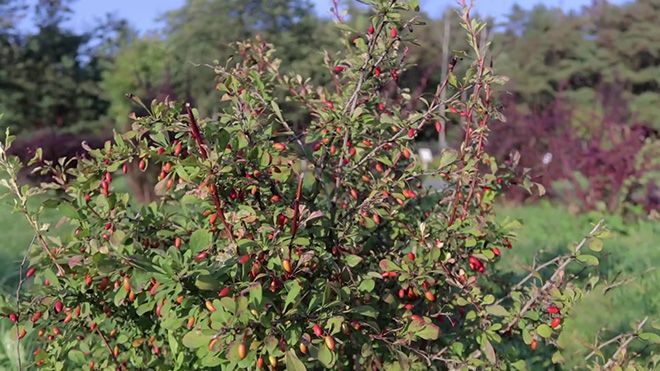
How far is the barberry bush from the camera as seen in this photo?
1.74m

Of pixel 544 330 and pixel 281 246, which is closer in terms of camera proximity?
pixel 281 246

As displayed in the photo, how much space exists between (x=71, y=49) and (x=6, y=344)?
27.4 meters

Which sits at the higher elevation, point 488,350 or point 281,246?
point 281,246

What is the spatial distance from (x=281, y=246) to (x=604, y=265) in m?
3.96

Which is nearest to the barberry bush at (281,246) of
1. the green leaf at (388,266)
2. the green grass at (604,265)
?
the green leaf at (388,266)

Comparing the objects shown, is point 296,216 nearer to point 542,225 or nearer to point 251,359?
point 251,359

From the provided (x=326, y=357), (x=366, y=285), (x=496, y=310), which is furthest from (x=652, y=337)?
(x=326, y=357)

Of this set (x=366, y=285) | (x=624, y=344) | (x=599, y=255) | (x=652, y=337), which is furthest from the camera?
(x=599, y=255)

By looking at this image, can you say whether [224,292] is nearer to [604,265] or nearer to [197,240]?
[197,240]

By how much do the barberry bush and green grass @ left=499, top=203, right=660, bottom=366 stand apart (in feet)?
1.23

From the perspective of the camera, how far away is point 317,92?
280 cm

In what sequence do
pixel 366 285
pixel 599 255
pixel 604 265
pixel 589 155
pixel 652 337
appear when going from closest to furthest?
pixel 366 285 → pixel 652 337 → pixel 599 255 → pixel 604 265 → pixel 589 155

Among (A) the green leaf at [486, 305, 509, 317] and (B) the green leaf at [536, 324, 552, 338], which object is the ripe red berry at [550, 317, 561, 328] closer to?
(B) the green leaf at [536, 324, 552, 338]

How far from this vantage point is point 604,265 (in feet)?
17.0
